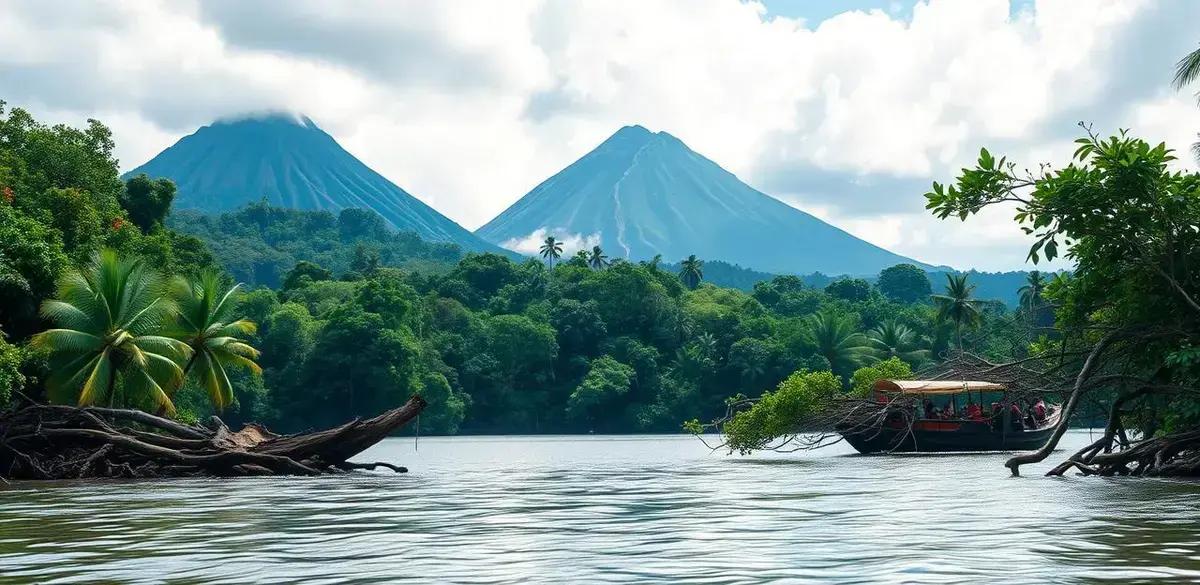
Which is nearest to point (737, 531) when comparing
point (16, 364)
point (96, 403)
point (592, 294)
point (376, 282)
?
point (16, 364)

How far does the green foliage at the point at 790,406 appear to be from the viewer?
40.1 m

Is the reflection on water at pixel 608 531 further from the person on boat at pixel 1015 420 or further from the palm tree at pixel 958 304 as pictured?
the palm tree at pixel 958 304

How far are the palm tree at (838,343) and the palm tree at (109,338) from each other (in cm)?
7058

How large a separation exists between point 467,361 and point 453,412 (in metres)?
8.69

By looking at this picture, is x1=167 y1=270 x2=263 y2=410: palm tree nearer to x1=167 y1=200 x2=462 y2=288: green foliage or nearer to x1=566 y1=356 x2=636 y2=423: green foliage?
x1=566 y1=356 x2=636 y2=423: green foliage

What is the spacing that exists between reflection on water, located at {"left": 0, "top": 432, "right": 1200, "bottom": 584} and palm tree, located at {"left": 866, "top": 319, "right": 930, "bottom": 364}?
6859 centimetres

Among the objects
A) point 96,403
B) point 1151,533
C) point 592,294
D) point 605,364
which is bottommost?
point 1151,533

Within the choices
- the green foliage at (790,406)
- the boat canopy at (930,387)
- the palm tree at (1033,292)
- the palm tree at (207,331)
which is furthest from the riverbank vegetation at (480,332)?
the boat canopy at (930,387)

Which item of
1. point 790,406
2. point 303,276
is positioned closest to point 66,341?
point 790,406

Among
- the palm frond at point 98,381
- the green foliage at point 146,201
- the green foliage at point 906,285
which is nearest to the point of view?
the palm frond at point 98,381

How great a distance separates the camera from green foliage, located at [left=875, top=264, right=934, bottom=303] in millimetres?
157750

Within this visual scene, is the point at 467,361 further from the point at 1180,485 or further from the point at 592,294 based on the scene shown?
the point at 1180,485

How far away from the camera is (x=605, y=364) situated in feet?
334

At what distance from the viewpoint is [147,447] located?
30922 millimetres
